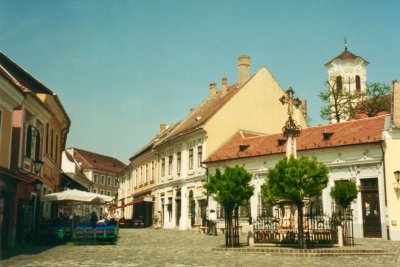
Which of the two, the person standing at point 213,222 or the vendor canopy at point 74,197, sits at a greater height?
the vendor canopy at point 74,197

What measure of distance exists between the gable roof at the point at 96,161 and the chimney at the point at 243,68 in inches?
1969

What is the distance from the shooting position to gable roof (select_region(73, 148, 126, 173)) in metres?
84.8

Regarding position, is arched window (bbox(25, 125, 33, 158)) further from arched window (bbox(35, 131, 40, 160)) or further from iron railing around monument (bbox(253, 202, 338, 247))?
iron railing around monument (bbox(253, 202, 338, 247))

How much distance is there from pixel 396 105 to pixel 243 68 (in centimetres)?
1575

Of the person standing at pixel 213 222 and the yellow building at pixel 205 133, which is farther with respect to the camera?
Result: the yellow building at pixel 205 133

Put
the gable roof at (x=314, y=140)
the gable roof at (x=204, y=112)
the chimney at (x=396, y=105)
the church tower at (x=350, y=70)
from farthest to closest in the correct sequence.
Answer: the church tower at (x=350, y=70)
the gable roof at (x=204, y=112)
the gable roof at (x=314, y=140)
the chimney at (x=396, y=105)

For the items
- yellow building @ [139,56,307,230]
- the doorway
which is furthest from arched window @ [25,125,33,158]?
the doorway

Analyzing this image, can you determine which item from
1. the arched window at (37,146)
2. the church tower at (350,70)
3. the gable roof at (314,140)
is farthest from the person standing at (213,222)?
the church tower at (350,70)

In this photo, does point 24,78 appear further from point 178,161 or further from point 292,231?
point 178,161

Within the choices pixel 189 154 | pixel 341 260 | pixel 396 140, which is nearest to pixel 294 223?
pixel 341 260

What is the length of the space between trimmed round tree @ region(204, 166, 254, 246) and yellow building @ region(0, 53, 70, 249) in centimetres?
699

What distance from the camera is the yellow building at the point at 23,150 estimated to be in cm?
1734

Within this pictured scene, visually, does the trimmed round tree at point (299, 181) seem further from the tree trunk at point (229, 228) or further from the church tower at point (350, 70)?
the church tower at point (350, 70)

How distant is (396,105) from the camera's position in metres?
28.2
